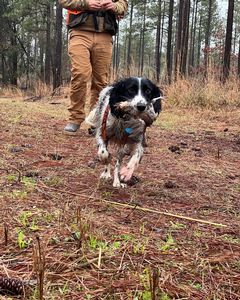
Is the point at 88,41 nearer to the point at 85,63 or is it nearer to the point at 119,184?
the point at 85,63

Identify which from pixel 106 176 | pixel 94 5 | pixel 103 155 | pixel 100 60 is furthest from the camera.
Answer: pixel 100 60

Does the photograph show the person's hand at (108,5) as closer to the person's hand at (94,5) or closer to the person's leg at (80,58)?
the person's hand at (94,5)

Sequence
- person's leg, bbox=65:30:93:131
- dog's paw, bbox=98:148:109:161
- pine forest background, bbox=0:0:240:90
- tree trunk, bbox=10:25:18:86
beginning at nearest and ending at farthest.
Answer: dog's paw, bbox=98:148:109:161 → person's leg, bbox=65:30:93:131 → pine forest background, bbox=0:0:240:90 → tree trunk, bbox=10:25:18:86

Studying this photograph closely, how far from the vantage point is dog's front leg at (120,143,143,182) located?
10.9 ft

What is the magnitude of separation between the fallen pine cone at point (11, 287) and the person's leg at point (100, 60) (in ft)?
15.2

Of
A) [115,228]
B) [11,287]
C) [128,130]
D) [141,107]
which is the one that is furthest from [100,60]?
[11,287]

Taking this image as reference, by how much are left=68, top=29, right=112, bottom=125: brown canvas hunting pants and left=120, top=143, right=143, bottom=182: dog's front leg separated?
2.49 m

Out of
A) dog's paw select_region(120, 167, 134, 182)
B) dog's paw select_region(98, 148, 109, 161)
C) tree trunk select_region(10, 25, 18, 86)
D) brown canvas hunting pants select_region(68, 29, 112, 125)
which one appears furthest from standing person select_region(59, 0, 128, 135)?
tree trunk select_region(10, 25, 18, 86)

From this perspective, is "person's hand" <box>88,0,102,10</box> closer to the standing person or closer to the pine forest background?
the standing person

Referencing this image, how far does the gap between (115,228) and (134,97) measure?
1.40 metres

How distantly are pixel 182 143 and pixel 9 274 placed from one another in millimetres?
4442

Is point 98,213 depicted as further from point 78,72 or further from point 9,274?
point 78,72

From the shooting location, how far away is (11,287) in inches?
60.6

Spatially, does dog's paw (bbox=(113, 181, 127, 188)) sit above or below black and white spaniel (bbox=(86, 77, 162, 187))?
below
